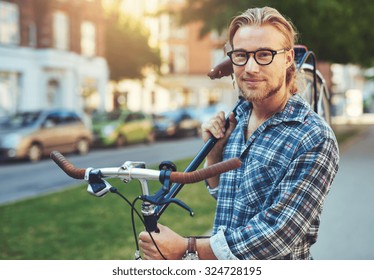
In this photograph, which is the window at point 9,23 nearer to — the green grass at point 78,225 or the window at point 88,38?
the window at point 88,38

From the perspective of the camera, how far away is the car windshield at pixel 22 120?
13461 millimetres

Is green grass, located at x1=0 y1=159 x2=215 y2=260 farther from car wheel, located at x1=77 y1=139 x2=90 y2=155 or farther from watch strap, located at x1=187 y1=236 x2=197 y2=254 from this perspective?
car wheel, located at x1=77 y1=139 x2=90 y2=155

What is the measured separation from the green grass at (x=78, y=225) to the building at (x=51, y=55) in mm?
9164

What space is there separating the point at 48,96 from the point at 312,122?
2034 cm

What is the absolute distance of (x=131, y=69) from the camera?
97.9ft

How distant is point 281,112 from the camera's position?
167cm

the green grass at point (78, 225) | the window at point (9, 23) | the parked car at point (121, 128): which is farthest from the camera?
the window at point (9, 23)

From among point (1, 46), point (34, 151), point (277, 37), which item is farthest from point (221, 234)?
point (1, 46)

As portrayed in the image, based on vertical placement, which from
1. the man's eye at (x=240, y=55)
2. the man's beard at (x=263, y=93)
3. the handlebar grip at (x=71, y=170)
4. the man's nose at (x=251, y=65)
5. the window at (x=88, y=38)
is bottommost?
the handlebar grip at (x=71, y=170)

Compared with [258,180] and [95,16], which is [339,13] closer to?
[258,180]

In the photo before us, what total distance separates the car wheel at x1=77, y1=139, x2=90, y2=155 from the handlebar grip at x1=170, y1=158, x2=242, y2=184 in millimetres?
13634

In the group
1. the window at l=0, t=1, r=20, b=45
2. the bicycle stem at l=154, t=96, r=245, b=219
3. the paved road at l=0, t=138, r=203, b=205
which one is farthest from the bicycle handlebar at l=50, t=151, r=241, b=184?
the window at l=0, t=1, r=20, b=45

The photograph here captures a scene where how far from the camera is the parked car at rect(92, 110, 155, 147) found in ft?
54.3

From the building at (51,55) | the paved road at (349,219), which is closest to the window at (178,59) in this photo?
the building at (51,55)
